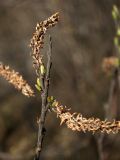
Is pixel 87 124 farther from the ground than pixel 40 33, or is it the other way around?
pixel 40 33

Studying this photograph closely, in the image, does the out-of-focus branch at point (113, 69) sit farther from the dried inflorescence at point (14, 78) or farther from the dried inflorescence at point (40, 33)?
the dried inflorescence at point (40, 33)

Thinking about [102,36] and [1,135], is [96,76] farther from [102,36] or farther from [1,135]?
[1,135]

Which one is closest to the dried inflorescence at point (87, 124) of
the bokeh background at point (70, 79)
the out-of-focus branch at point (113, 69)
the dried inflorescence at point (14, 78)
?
the dried inflorescence at point (14, 78)

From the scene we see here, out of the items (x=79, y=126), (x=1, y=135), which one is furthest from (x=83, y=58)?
(x=79, y=126)

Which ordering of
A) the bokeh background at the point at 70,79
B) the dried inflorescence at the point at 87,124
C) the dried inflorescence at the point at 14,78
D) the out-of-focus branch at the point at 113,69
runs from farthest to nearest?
1. the bokeh background at the point at 70,79
2. the out-of-focus branch at the point at 113,69
3. the dried inflorescence at the point at 14,78
4. the dried inflorescence at the point at 87,124

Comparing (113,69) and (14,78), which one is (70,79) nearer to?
(113,69)

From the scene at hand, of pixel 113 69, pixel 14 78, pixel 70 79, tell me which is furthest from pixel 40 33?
pixel 70 79
